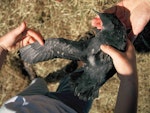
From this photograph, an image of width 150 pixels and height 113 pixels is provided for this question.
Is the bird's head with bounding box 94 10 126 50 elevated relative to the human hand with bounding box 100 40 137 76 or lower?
elevated

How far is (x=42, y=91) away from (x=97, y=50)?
1.56ft

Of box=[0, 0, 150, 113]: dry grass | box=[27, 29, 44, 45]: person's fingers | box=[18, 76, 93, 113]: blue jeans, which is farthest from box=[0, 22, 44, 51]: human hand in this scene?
box=[0, 0, 150, 113]: dry grass

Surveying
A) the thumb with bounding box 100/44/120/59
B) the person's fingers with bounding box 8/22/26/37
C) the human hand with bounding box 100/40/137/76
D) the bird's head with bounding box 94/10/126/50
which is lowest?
the human hand with bounding box 100/40/137/76

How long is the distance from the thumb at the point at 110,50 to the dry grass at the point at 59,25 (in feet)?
3.21

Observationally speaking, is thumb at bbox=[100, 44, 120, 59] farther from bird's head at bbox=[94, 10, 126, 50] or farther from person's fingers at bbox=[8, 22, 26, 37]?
person's fingers at bbox=[8, 22, 26, 37]

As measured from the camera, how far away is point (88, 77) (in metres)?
1.63

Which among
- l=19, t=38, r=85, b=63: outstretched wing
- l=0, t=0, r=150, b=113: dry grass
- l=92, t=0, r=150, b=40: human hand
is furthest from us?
l=0, t=0, r=150, b=113: dry grass

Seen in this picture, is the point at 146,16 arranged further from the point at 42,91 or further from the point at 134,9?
the point at 42,91

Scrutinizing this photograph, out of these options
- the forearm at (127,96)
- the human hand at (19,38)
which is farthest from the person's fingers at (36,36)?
the forearm at (127,96)

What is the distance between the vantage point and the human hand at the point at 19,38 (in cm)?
173

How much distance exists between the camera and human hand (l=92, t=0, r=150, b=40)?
1.88 m

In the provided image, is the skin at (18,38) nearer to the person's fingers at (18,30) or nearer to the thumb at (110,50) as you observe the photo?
the person's fingers at (18,30)

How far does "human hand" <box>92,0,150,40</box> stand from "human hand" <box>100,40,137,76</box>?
1.03ft

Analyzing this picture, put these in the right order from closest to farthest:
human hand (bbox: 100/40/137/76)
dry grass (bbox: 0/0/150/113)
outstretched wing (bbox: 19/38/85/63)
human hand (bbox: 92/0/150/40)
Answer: human hand (bbox: 100/40/137/76), outstretched wing (bbox: 19/38/85/63), human hand (bbox: 92/0/150/40), dry grass (bbox: 0/0/150/113)
